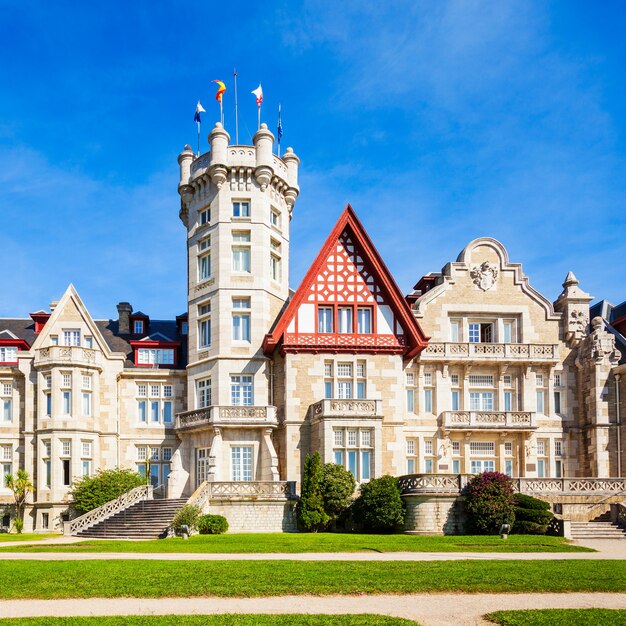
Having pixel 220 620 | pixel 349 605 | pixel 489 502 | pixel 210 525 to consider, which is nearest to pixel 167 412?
pixel 210 525

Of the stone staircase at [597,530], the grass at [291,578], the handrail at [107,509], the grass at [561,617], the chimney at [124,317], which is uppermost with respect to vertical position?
the chimney at [124,317]

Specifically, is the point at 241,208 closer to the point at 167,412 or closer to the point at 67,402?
the point at 167,412

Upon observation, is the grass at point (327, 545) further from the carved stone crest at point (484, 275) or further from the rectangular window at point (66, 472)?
the carved stone crest at point (484, 275)

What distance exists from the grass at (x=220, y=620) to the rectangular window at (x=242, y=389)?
1049 inches

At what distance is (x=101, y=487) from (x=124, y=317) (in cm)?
1216

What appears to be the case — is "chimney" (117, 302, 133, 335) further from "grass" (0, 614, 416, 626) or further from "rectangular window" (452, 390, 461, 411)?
"grass" (0, 614, 416, 626)

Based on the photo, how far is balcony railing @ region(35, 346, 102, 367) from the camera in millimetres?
41156

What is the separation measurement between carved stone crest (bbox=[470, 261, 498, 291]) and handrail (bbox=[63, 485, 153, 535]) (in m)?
20.9

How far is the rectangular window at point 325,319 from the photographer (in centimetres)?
3959

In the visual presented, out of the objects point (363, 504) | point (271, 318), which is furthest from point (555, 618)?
point (271, 318)

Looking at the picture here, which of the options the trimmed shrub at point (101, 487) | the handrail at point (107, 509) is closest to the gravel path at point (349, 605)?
the handrail at point (107, 509)

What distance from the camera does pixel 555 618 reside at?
13.3 metres

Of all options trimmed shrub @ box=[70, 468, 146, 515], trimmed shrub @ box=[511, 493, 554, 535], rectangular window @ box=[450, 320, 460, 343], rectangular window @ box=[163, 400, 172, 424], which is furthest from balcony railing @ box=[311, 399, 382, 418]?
rectangular window @ box=[163, 400, 172, 424]

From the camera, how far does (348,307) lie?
3994cm
